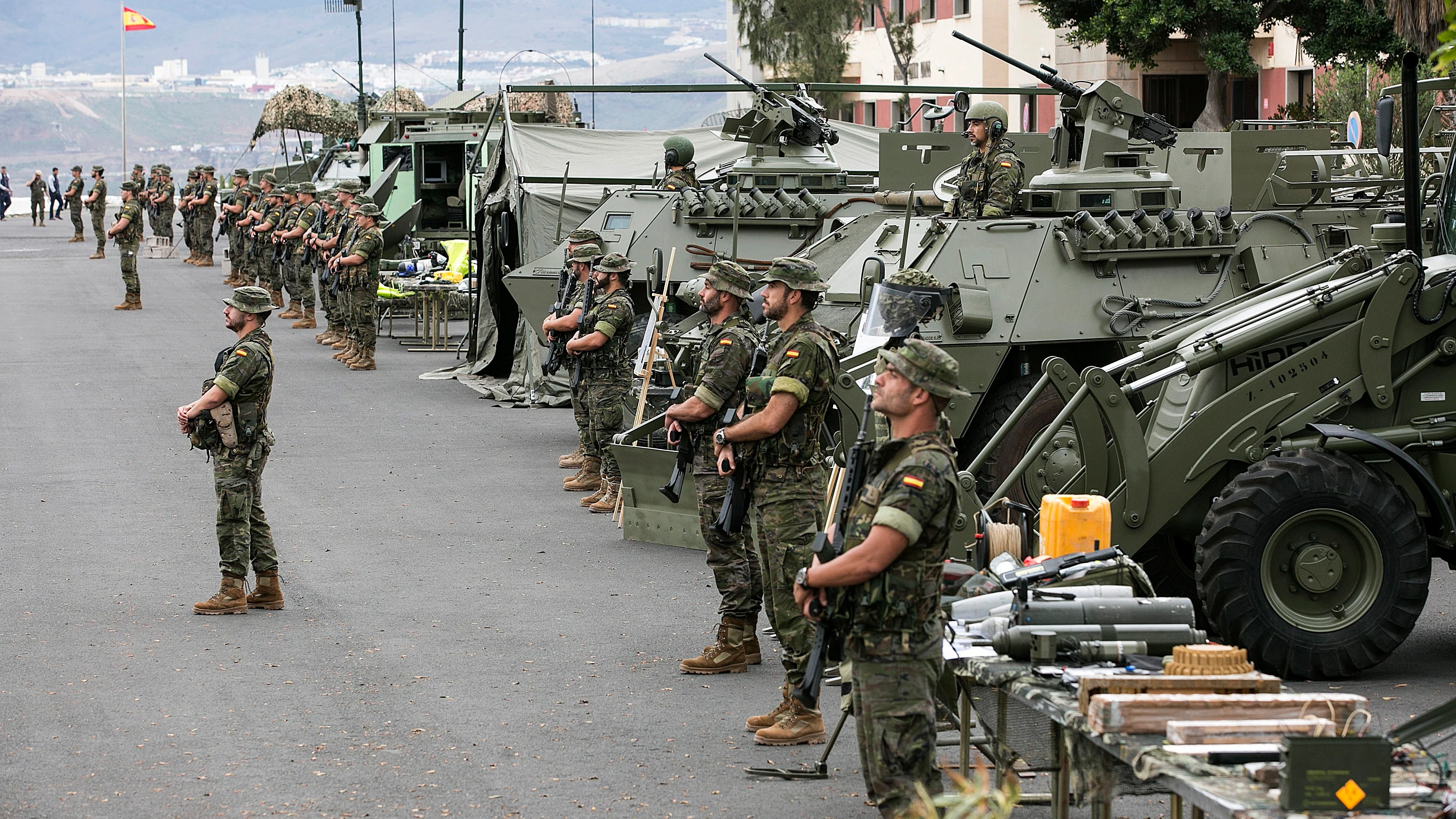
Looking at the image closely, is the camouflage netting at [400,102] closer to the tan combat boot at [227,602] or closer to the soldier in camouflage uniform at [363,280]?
the soldier in camouflage uniform at [363,280]

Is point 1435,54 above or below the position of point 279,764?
above

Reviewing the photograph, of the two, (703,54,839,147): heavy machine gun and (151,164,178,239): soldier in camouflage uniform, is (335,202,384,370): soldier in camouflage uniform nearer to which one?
(703,54,839,147): heavy machine gun

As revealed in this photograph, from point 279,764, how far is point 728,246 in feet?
31.6

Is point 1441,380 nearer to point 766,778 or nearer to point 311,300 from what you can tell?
point 766,778

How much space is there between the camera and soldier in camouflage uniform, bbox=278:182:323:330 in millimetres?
24469

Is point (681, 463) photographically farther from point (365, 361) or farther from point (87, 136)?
point (87, 136)

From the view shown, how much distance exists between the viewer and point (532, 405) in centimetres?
1770

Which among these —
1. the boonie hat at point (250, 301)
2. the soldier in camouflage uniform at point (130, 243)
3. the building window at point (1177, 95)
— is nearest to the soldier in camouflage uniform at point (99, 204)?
the soldier in camouflage uniform at point (130, 243)

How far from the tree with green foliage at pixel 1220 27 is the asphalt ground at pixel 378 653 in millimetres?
17363

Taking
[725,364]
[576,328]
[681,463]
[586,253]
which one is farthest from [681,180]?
[725,364]

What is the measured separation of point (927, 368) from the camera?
5.29 metres

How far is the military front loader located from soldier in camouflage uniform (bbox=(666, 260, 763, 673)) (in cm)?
127

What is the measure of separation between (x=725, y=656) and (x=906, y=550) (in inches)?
122

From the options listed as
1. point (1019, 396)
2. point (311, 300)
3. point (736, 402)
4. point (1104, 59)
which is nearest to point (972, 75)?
point (1104, 59)
